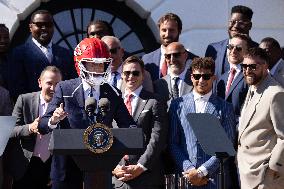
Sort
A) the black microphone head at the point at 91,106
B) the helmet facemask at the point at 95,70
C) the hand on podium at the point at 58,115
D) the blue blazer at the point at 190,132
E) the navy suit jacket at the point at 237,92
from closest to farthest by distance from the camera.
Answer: the black microphone head at the point at 91,106 → the hand on podium at the point at 58,115 → the helmet facemask at the point at 95,70 → the blue blazer at the point at 190,132 → the navy suit jacket at the point at 237,92

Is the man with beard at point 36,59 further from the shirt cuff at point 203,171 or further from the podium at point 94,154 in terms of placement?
the podium at point 94,154

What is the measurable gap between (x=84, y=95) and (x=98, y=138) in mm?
907

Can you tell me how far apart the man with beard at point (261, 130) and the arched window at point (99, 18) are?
3.44m

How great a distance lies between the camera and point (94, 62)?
302 inches

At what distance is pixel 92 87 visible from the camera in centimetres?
780

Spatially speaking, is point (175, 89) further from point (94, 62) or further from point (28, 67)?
point (94, 62)

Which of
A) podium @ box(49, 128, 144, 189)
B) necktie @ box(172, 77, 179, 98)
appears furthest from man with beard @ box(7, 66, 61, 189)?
podium @ box(49, 128, 144, 189)

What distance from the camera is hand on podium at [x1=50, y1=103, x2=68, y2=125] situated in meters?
7.45

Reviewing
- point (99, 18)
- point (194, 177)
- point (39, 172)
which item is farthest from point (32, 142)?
point (99, 18)

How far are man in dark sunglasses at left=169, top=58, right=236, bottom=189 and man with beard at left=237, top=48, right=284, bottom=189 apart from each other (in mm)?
347

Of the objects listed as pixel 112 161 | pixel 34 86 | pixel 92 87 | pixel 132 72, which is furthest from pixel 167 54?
pixel 112 161

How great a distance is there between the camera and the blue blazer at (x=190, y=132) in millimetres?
9414

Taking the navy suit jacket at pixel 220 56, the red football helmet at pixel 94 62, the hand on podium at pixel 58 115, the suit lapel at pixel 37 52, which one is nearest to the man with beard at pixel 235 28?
the navy suit jacket at pixel 220 56

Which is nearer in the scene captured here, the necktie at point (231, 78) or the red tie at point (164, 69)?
the necktie at point (231, 78)
